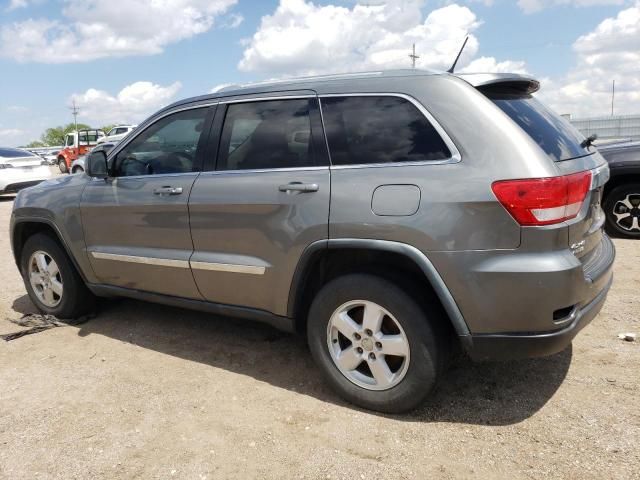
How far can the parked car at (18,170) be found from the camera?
14141 mm

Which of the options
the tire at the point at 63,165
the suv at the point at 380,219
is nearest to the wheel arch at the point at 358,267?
the suv at the point at 380,219

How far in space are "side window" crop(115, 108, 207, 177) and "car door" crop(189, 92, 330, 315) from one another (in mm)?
216

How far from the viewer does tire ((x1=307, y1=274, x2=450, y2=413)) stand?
2.75 metres

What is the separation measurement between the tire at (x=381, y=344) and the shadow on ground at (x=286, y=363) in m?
0.17

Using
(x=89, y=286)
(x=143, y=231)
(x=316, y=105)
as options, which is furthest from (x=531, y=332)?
(x=89, y=286)

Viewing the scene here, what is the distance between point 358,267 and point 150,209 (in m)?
1.60

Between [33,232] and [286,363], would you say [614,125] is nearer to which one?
[286,363]

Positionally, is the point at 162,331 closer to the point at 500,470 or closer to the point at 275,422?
the point at 275,422

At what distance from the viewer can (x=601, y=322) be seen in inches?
161

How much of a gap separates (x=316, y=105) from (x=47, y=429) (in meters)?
2.35

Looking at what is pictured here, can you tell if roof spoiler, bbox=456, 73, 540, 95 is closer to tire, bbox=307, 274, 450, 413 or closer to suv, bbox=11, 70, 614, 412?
suv, bbox=11, 70, 614, 412

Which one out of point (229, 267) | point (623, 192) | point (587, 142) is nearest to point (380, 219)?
point (229, 267)

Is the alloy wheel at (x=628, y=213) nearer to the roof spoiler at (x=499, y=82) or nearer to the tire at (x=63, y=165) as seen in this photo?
the roof spoiler at (x=499, y=82)

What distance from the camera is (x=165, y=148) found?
3.83 meters
